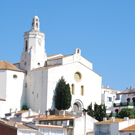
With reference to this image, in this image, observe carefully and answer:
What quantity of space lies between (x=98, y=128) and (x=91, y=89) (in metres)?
25.9

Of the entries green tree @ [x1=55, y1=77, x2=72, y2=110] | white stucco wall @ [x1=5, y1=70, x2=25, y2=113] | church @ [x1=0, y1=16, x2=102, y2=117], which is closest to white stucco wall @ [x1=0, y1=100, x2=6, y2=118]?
church @ [x1=0, y1=16, x2=102, y2=117]

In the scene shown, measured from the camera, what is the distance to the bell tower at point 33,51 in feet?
232

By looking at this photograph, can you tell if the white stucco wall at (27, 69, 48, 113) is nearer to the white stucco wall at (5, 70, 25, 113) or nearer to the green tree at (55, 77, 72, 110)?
the white stucco wall at (5, 70, 25, 113)

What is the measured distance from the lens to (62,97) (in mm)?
64750

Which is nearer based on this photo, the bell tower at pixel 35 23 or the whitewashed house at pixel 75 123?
the whitewashed house at pixel 75 123

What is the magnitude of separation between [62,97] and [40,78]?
15.8 ft

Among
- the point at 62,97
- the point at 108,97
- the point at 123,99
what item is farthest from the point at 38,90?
the point at 123,99

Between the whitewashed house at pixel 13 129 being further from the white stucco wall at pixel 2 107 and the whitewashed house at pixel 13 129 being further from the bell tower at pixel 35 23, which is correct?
the bell tower at pixel 35 23

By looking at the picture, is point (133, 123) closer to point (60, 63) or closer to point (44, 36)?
→ point (60, 63)

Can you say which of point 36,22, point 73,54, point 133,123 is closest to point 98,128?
point 133,123

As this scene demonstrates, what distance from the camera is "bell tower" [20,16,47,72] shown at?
70.6 metres

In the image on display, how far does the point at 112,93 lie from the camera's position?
271ft

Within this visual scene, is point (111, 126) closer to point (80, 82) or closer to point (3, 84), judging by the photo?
point (80, 82)

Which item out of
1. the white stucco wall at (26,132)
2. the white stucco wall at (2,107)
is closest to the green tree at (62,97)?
the white stucco wall at (2,107)
